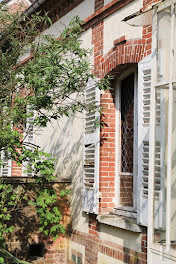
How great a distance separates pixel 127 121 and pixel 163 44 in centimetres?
244

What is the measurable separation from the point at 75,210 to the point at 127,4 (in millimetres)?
3489

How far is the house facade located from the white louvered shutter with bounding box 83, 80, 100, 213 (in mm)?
15

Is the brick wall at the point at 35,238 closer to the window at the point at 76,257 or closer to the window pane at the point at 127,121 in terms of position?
the window at the point at 76,257

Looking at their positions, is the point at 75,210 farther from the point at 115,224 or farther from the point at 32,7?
the point at 32,7

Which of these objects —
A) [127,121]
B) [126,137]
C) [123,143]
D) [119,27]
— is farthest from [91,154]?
[119,27]

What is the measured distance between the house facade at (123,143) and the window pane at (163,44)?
0.03ft

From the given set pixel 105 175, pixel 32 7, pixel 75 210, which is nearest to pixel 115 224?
pixel 105 175

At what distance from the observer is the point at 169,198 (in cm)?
452

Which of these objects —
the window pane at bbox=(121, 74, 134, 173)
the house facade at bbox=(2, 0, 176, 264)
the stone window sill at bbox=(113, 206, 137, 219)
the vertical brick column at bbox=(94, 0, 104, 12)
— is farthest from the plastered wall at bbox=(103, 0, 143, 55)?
the stone window sill at bbox=(113, 206, 137, 219)

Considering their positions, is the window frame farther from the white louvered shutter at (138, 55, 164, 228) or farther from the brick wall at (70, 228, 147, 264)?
the brick wall at (70, 228, 147, 264)

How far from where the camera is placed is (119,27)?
7.01m

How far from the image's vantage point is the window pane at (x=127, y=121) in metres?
7.00

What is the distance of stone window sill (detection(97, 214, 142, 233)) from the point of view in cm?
613

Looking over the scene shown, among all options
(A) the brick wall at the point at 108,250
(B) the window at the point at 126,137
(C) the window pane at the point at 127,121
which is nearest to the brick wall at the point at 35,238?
(A) the brick wall at the point at 108,250
